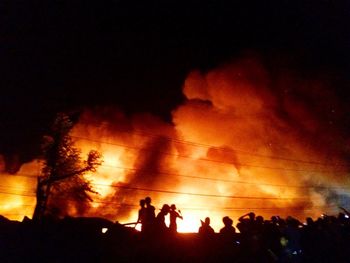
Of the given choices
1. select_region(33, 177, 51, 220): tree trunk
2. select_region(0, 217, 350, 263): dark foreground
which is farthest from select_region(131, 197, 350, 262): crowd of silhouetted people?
select_region(33, 177, 51, 220): tree trunk

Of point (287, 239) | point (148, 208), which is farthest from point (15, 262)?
point (287, 239)

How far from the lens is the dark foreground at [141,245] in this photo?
437 inches

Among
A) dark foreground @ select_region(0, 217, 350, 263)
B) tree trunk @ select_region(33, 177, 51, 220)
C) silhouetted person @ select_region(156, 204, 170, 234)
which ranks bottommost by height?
dark foreground @ select_region(0, 217, 350, 263)

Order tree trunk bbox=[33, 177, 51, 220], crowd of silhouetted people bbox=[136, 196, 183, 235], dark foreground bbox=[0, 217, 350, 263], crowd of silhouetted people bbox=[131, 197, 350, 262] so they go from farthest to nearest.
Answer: tree trunk bbox=[33, 177, 51, 220], crowd of silhouetted people bbox=[136, 196, 183, 235], crowd of silhouetted people bbox=[131, 197, 350, 262], dark foreground bbox=[0, 217, 350, 263]

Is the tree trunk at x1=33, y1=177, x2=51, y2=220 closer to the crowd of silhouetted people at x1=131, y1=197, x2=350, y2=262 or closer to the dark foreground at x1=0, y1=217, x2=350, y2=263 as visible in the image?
the dark foreground at x1=0, y1=217, x2=350, y2=263

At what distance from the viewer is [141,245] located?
1178cm

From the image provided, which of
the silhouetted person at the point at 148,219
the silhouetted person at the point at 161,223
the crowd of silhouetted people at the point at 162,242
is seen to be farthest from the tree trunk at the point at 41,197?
the silhouetted person at the point at 161,223

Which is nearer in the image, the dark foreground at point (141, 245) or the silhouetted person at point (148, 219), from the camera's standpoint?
the dark foreground at point (141, 245)

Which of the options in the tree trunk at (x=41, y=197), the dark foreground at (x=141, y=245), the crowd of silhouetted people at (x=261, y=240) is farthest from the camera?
the tree trunk at (x=41, y=197)

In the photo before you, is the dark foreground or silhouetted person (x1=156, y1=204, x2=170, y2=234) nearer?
the dark foreground

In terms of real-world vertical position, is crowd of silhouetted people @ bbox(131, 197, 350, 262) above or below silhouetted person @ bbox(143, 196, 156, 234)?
below

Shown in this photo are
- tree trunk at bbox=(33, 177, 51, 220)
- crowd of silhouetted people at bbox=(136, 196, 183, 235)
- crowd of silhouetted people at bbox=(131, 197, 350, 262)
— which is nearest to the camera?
crowd of silhouetted people at bbox=(131, 197, 350, 262)

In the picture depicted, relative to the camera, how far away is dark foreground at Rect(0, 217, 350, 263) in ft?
36.4

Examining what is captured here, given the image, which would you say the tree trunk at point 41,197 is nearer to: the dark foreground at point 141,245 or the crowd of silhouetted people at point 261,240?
the dark foreground at point 141,245
